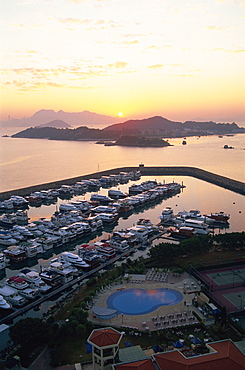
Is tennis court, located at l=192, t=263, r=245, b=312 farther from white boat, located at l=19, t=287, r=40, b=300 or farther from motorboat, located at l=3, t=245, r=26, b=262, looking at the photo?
motorboat, located at l=3, t=245, r=26, b=262

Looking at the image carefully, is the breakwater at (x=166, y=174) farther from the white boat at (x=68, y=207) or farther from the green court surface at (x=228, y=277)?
the green court surface at (x=228, y=277)

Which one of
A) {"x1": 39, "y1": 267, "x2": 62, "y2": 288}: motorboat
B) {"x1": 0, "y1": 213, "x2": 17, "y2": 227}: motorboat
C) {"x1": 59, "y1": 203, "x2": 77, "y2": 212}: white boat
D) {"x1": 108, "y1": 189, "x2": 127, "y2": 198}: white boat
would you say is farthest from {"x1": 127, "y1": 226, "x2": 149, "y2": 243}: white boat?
{"x1": 108, "y1": 189, "x2": 127, "y2": 198}: white boat

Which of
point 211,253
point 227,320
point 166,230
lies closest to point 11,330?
point 227,320

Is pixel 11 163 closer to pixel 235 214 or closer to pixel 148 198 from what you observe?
pixel 148 198

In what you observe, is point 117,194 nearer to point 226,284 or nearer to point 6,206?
point 6,206

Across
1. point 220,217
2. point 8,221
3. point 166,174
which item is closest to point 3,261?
point 8,221
